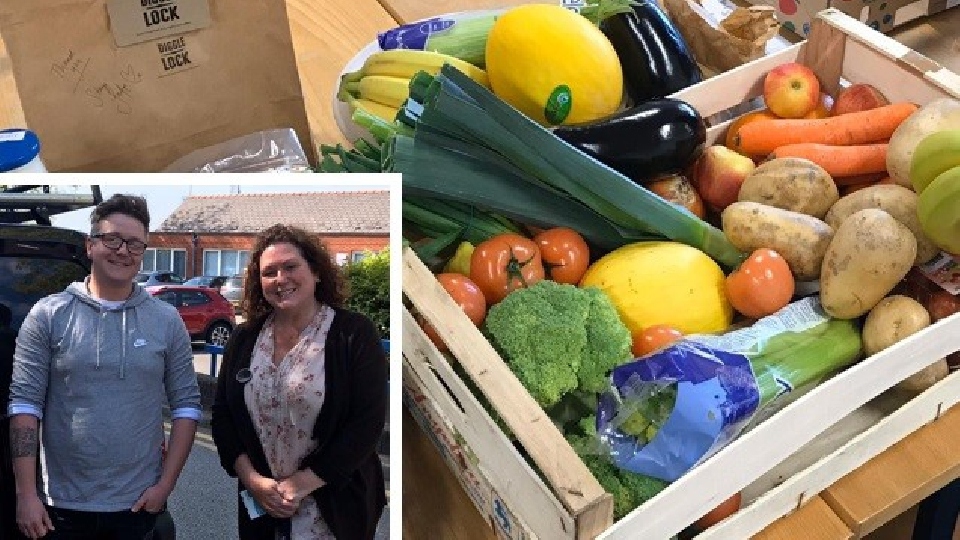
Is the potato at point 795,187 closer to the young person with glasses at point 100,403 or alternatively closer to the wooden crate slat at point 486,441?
the wooden crate slat at point 486,441

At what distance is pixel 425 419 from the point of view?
0.93 metres

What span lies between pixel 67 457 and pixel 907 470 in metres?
0.69

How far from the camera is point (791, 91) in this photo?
1135 millimetres

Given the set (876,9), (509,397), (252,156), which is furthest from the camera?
(876,9)

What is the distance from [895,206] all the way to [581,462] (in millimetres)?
442

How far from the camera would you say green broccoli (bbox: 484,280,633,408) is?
0.83 m

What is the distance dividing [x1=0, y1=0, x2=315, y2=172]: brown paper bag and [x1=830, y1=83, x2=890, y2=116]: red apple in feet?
1.95

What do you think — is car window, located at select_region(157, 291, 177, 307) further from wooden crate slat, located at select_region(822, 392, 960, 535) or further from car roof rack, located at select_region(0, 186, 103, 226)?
wooden crate slat, located at select_region(822, 392, 960, 535)

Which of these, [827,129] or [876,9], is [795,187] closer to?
[827,129]

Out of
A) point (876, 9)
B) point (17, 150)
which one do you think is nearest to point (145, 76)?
point (17, 150)

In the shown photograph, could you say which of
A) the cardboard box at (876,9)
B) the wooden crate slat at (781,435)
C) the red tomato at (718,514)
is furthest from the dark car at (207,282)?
the cardboard box at (876,9)

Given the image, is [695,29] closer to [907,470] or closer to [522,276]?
[522,276]

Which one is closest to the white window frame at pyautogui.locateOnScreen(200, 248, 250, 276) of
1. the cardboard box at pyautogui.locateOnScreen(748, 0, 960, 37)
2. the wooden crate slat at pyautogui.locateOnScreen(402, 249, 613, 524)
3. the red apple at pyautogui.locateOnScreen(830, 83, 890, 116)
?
the wooden crate slat at pyautogui.locateOnScreen(402, 249, 613, 524)

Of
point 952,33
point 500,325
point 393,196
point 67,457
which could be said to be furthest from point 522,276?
point 952,33
